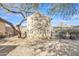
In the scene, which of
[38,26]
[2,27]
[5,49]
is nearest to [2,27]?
[2,27]

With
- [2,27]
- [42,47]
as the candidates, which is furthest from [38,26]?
[2,27]

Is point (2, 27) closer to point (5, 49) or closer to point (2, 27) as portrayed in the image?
point (2, 27)

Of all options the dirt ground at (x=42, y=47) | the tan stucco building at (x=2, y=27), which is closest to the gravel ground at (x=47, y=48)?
the dirt ground at (x=42, y=47)

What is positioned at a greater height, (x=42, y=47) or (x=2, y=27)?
(x=2, y=27)

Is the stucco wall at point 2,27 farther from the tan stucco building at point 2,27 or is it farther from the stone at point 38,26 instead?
the stone at point 38,26

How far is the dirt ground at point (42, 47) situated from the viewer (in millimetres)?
1230

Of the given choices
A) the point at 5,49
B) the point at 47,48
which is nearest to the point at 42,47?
the point at 47,48

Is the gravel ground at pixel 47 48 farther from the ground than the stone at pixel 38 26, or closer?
closer

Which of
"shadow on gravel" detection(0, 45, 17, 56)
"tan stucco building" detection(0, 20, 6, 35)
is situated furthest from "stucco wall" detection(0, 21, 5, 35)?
"shadow on gravel" detection(0, 45, 17, 56)

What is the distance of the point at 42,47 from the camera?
125 centimetres

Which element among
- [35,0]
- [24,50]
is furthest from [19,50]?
[35,0]

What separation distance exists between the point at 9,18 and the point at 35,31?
227 mm

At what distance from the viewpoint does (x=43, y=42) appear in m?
1.26

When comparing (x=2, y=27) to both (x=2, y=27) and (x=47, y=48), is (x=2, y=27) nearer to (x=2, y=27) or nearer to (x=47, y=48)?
(x=2, y=27)
